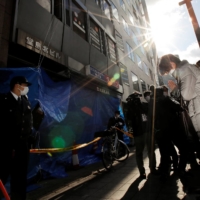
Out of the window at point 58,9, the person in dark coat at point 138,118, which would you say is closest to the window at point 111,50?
the window at point 58,9

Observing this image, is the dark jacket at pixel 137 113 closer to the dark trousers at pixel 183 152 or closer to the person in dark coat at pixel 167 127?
the person in dark coat at pixel 167 127

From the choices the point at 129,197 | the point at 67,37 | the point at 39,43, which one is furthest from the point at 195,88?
the point at 67,37

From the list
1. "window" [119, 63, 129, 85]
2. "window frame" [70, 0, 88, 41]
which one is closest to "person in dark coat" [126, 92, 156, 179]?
"window frame" [70, 0, 88, 41]

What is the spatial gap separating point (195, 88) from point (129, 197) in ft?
7.09

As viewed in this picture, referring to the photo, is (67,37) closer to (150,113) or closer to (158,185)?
(150,113)

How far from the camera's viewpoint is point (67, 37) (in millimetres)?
7086

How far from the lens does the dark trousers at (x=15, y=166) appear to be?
2.20m

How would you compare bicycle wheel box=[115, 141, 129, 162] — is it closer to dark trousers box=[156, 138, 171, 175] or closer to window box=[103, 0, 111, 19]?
dark trousers box=[156, 138, 171, 175]

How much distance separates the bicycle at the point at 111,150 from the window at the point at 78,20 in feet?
19.4

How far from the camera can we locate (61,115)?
4.39 metres

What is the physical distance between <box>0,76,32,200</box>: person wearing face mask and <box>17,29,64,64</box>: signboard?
2.84 meters

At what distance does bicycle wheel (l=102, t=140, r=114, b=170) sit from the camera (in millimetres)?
4631

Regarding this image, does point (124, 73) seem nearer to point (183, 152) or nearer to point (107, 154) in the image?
point (107, 154)

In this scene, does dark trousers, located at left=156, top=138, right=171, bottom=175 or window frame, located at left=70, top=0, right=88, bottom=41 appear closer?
dark trousers, located at left=156, top=138, right=171, bottom=175
